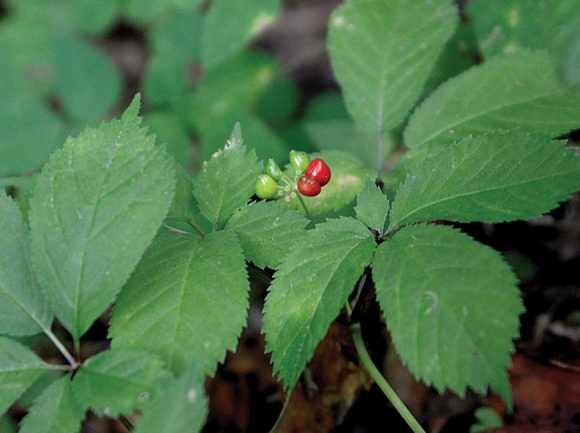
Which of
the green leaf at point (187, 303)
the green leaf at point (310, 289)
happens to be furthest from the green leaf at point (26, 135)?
the green leaf at point (310, 289)

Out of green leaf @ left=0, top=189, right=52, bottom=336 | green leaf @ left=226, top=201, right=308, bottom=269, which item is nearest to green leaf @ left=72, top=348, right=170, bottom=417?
green leaf @ left=0, top=189, right=52, bottom=336

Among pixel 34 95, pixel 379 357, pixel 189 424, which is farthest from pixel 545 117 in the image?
pixel 34 95

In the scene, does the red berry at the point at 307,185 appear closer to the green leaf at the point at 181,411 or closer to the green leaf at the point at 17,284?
the green leaf at the point at 181,411

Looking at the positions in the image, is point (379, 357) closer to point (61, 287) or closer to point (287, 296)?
point (287, 296)

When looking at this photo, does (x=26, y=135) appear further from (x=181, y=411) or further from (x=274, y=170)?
(x=181, y=411)

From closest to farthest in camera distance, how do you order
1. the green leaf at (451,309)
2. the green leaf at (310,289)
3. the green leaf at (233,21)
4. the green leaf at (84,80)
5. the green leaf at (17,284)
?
1. the green leaf at (451,309)
2. the green leaf at (310,289)
3. the green leaf at (17,284)
4. the green leaf at (233,21)
5. the green leaf at (84,80)

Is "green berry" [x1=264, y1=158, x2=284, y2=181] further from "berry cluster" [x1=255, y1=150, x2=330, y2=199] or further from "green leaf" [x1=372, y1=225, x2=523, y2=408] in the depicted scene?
"green leaf" [x1=372, y1=225, x2=523, y2=408]

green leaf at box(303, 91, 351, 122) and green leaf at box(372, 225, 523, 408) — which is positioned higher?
green leaf at box(372, 225, 523, 408)
